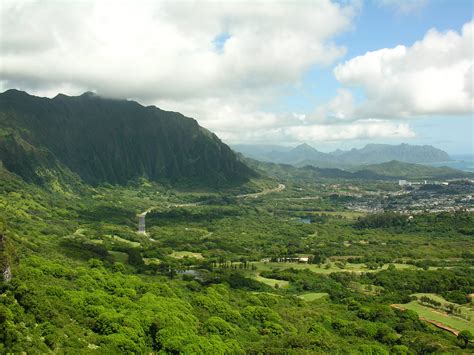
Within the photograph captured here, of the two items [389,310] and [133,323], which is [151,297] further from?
[389,310]

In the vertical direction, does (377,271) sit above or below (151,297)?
below

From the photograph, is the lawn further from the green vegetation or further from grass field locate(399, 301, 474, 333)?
grass field locate(399, 301, 474, 333)

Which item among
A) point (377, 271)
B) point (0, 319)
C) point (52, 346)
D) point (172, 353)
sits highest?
point (0, 319)

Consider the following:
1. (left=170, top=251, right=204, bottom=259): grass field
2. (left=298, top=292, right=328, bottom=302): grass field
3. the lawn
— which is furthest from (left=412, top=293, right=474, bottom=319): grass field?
the lawn

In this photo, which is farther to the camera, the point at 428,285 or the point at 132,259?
the point at 132,259

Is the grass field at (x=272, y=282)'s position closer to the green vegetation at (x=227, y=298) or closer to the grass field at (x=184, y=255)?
the green vegetation at (x=227, y=298)

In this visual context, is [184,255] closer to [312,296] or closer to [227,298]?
[312,296]

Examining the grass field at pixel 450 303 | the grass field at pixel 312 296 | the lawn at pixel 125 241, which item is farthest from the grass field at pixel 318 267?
the lawn at pixel 125 241

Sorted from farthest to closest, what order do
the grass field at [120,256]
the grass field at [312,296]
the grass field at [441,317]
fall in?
the grass field at [120,256], the grass field at [312,296], the grass field at [441,317]

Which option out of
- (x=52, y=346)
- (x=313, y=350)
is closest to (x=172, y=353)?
(x=52, y=346)
